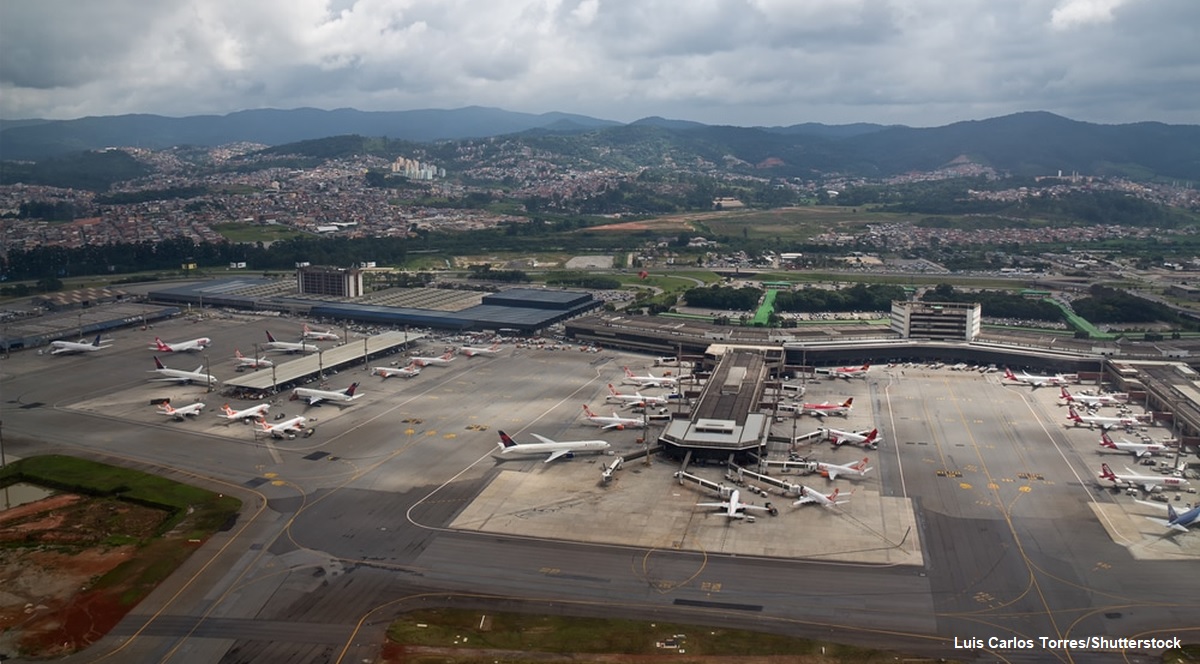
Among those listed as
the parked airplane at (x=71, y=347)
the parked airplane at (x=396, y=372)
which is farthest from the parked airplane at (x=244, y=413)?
the parked airplane at (x=71, y=347)

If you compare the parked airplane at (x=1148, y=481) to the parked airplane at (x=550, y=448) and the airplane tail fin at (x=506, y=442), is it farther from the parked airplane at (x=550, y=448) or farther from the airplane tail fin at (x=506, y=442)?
the airplane tail fin at (x=506, y=442)

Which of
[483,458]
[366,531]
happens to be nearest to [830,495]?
[483,458]

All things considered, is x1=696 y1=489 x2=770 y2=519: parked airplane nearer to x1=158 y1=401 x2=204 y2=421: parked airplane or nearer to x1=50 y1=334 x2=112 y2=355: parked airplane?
x1=158 y1=401 x2=204 y2=421: parked airplane

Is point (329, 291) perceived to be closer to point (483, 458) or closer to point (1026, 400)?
point (483, 458)

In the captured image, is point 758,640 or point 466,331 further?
point 466,331

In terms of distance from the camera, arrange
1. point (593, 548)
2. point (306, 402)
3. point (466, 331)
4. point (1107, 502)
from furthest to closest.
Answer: point (466, 331) < point (306, 402) < point (1107, 502) < point (593, 548)

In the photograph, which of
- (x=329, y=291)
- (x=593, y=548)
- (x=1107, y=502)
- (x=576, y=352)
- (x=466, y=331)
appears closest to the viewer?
(x=593, y=548)
